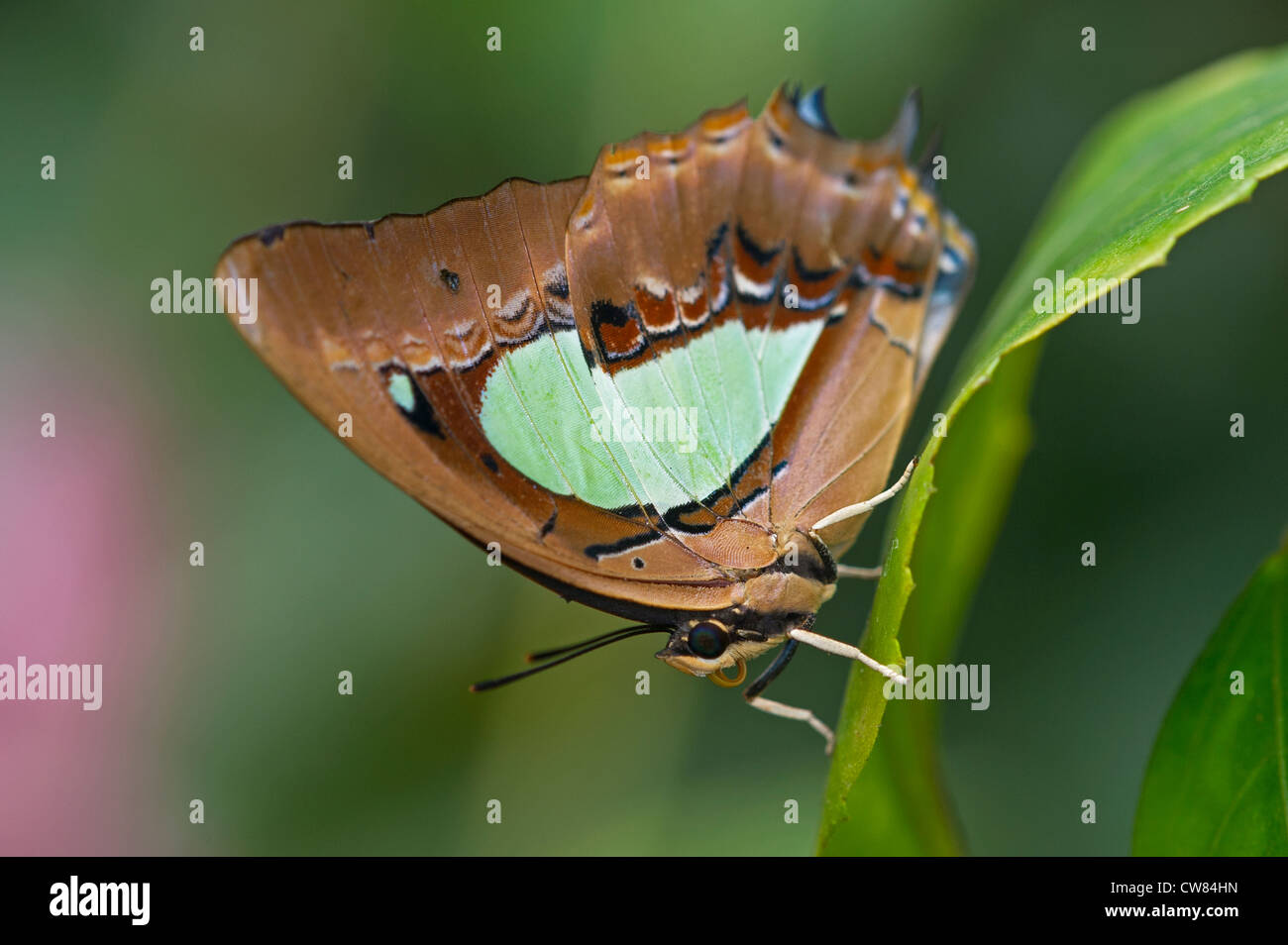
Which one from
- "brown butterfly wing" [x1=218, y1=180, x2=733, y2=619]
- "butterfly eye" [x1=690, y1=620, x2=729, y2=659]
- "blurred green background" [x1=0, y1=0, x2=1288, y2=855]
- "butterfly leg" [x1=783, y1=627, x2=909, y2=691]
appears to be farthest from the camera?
"blurred green background" [x1=0, y1=0, x2=1288, y2=855]

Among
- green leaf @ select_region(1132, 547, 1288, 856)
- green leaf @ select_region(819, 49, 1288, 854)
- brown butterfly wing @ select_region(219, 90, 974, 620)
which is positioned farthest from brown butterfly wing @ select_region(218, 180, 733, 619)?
green leaf @ select_region(1132, 547, 1288, 856)

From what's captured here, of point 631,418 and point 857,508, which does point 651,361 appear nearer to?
point 631,418

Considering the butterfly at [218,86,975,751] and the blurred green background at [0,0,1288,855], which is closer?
the butterfly at [218,86,975,751]

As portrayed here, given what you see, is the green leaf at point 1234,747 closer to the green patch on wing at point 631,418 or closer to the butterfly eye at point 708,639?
the butterfly eye at point 708,639

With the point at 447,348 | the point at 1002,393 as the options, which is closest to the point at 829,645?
the point at 1002,393

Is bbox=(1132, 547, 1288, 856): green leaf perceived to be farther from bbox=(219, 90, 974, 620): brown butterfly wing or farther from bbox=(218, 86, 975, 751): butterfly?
bbox=(219, 90, 974, 620): brown butterfly wing
